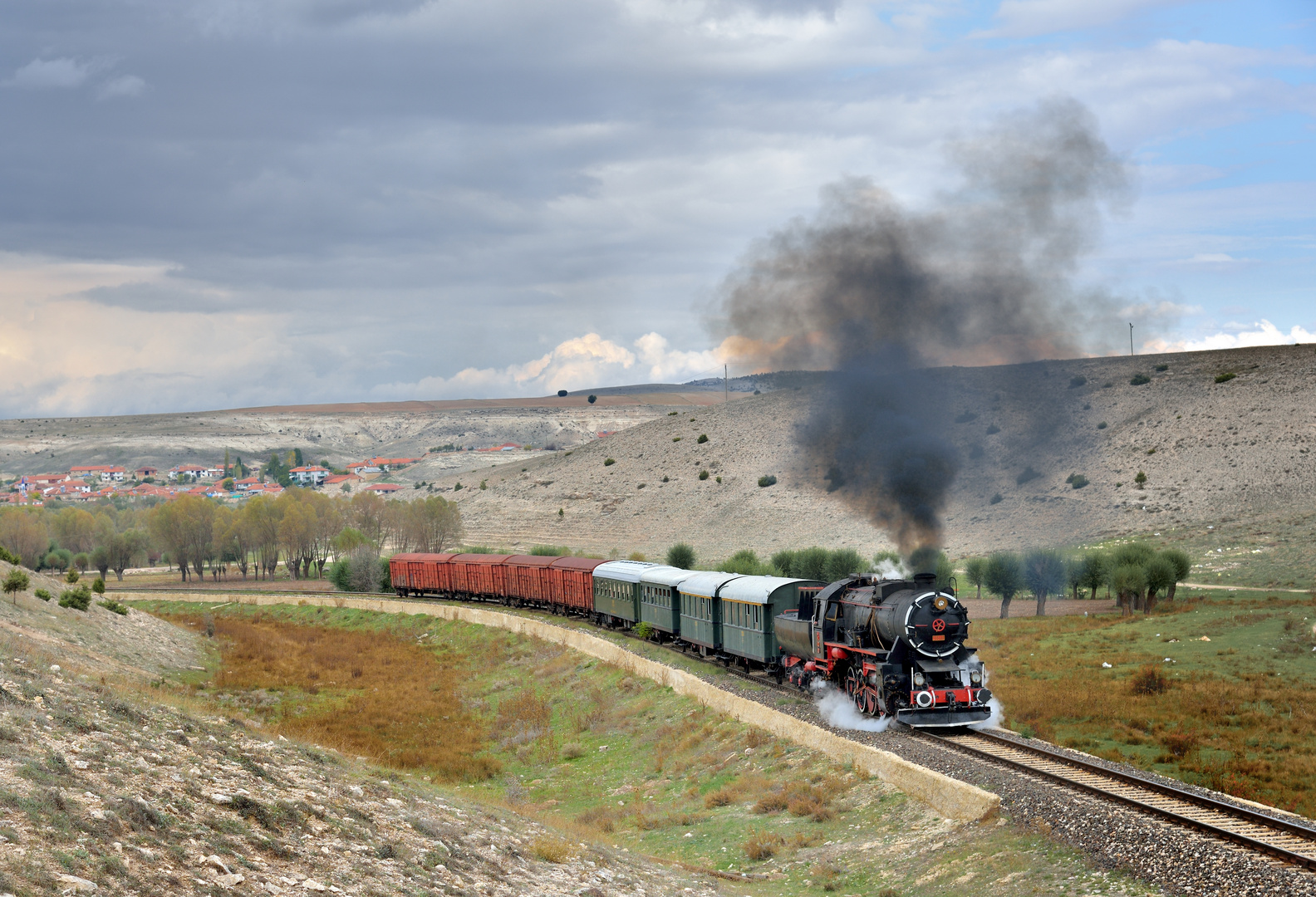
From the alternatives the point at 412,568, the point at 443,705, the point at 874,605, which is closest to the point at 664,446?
the point at 412,568

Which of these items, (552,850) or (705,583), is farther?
(705,583)

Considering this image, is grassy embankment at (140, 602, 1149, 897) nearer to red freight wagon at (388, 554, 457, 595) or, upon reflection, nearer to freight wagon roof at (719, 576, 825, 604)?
freight wagon roof at (719, 576, 825, 604)

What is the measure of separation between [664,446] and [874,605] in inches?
3987

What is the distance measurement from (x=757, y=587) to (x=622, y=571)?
55.7ft

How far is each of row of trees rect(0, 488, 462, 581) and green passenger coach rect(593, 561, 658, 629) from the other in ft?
173

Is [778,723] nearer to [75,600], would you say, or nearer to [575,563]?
[575,563]

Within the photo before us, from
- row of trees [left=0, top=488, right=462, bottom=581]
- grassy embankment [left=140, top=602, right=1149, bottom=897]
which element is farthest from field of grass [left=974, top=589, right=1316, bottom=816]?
row of trees [left=0, top=488, right=462, bottom=581]

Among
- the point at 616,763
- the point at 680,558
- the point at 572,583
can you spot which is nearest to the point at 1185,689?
the point at 616,763

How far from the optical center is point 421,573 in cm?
7325

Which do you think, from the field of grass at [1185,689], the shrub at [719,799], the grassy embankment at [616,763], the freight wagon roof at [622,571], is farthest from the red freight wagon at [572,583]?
the shrub at [719,799]

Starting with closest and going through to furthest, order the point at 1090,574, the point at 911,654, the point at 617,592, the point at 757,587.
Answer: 1. the point at 911,654
2. the point at 757,587
3. the point at 617,592
4. the point at 1090,574

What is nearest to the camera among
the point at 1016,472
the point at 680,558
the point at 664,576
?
the point at 664,576

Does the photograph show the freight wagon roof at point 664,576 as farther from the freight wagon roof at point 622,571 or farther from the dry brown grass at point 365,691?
the dry brown grass at point 365,691

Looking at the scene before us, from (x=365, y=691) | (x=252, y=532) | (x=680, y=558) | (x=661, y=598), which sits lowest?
(x=365, y=691)
